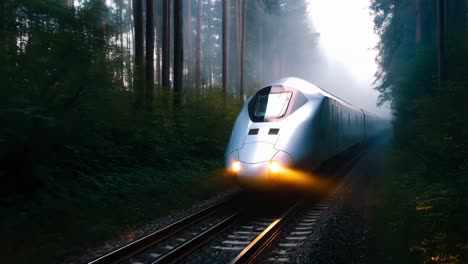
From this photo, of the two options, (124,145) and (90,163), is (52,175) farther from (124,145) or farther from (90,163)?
(124,145)

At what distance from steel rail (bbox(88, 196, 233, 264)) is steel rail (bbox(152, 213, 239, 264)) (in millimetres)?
657

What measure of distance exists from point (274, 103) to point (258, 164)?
1926 mm

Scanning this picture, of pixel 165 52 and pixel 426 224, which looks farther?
pixel 165 52

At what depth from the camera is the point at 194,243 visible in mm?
5977

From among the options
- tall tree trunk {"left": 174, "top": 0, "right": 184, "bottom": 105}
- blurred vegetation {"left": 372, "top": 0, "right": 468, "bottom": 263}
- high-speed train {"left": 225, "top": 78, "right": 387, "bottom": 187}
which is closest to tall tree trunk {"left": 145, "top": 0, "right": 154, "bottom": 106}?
tall tree trunk {"left": 174, "top": 0, "right": 184, "bottom": 105}

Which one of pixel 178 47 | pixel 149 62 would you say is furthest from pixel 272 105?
pixel 178 47

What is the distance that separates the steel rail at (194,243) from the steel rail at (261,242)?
896mm

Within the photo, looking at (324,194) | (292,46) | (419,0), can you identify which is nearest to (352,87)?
(292,46)

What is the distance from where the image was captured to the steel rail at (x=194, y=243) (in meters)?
5.27

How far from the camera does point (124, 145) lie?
35.7 feet

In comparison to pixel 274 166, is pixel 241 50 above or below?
above

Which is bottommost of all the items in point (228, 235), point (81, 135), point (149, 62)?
point (228, 235)

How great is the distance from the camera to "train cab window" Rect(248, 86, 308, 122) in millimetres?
8736

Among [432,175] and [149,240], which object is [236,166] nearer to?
[149,240]
